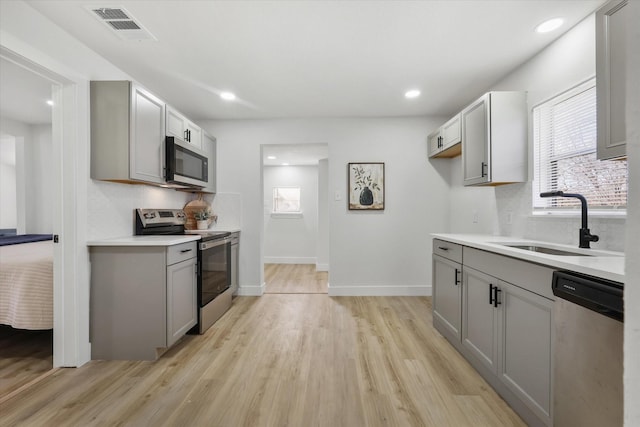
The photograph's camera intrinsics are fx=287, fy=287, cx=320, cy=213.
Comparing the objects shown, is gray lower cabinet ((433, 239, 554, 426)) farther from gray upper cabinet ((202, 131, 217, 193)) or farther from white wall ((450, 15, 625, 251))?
gray upper cabinet ((202, 131, 217, 193))

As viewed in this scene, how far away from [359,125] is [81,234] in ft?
10.4

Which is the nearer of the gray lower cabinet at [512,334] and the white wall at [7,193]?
the gray lower cabinet at [512,334]

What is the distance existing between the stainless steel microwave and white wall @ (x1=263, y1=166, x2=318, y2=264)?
9.69 ft

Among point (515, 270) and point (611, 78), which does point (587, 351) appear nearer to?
point (515, 270)

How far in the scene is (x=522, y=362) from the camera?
→ 152 centimetres

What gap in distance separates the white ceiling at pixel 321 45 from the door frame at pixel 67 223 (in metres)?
0.53

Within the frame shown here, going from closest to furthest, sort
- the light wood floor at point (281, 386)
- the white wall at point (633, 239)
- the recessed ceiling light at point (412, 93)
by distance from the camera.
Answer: the white wall at point (633, 239) → the light wood floor at point (281, 386) → the recessed ceiling light at point (412, 93)

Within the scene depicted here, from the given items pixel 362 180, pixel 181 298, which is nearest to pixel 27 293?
pixel 181 298

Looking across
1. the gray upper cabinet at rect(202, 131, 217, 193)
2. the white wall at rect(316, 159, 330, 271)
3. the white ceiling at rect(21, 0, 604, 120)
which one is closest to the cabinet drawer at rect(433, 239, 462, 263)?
the white ceiling at rect(21, 0, 604, 120)

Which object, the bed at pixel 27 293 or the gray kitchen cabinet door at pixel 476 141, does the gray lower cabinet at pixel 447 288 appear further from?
the bed at pixel 27 293

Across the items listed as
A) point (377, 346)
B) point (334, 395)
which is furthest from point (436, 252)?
point (334, 395)

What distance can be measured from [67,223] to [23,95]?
2322 mm

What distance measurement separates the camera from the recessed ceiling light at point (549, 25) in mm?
1928

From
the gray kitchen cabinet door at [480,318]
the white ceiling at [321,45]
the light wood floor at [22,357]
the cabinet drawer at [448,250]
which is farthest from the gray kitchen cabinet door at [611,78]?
the light wood floor at [22,357]
